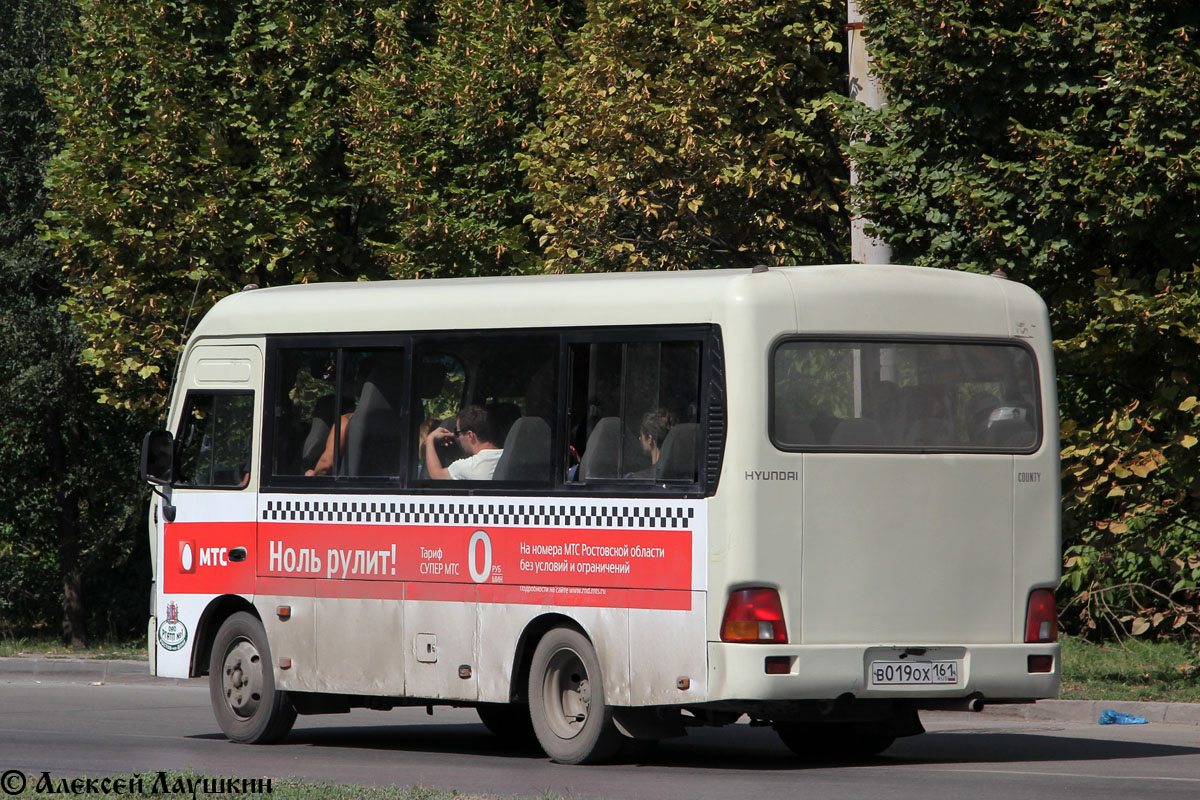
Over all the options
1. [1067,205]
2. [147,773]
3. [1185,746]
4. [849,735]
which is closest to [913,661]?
[849,735]

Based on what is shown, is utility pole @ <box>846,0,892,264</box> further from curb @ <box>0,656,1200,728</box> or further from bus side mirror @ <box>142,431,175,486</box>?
bus side mirror @ <box>142,431,175,486</box>

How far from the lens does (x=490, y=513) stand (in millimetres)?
11875

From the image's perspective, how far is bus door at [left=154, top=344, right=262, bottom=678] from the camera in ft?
43.8

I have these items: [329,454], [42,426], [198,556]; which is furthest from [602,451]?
[42,426]

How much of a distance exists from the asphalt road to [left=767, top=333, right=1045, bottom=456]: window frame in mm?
1796

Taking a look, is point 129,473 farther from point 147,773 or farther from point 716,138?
point 147,773

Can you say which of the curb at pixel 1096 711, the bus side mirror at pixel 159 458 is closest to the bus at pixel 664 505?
the bus side mirror at pixel 159 458

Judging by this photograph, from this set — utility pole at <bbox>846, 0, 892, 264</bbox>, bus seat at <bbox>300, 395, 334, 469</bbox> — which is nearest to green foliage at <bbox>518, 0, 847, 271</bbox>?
utility pole at <bbox>846, 0, 892, 264</bbox>

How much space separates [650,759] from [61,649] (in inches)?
553

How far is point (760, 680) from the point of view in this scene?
10.5 m

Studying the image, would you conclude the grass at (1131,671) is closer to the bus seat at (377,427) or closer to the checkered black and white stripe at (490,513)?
the checkered black and white stripe at (490,513)

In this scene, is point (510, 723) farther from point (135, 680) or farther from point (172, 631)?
point (135, 680)

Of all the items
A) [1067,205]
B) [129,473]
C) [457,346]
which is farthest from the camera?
[129,473]

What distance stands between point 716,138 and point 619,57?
1.48 metres
